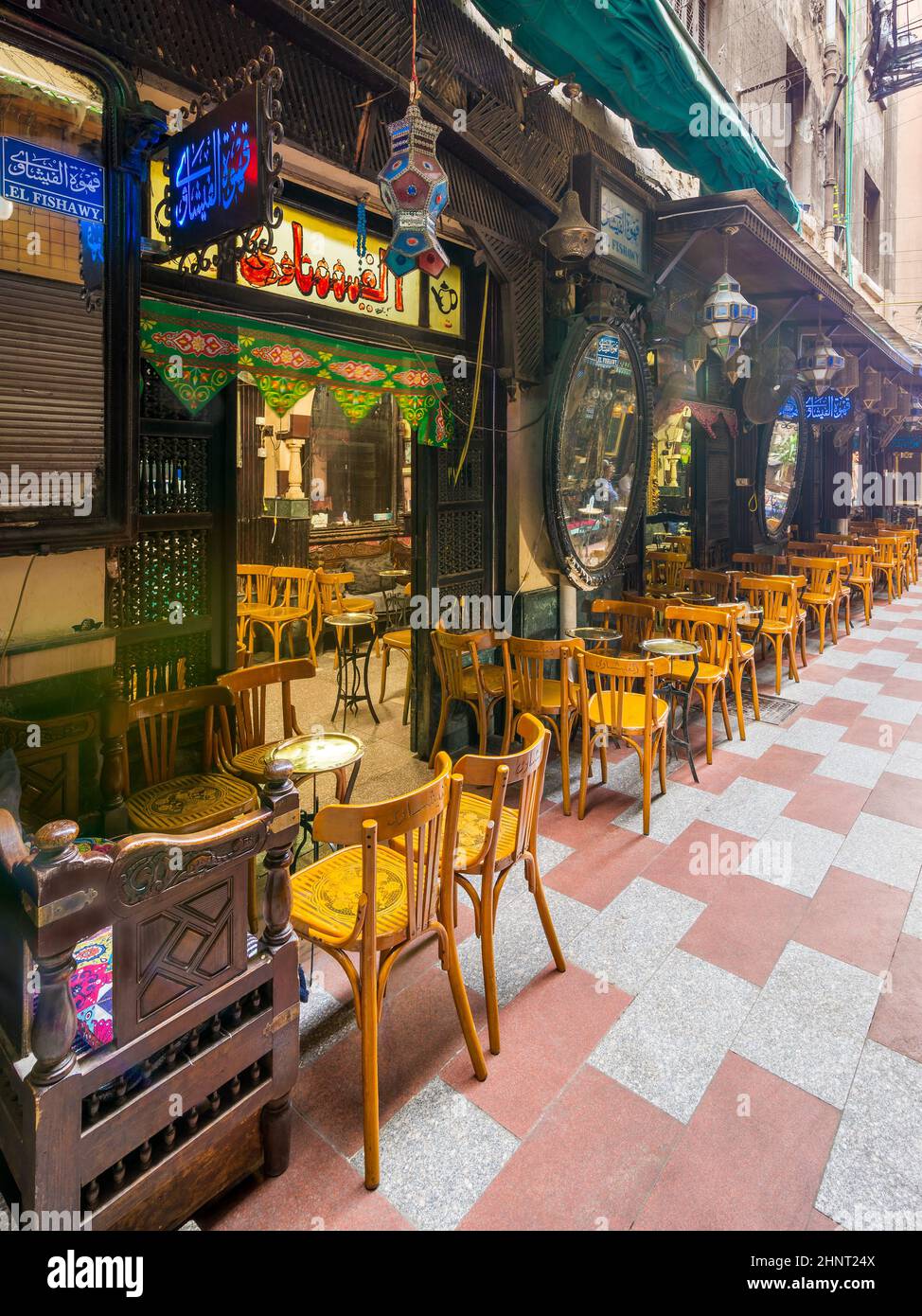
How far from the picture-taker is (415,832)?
7.78ft

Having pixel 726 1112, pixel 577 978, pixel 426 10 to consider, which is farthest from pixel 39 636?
pixel 426 10

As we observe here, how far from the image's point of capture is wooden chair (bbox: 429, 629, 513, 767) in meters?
4.68

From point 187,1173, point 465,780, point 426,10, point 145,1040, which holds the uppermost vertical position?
point 426,10

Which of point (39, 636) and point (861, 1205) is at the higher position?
point (39, 636)

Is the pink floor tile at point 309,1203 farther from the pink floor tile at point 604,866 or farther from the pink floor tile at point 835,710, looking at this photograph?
the pink floor tile at point 835,710

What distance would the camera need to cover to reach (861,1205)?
1.97 meters

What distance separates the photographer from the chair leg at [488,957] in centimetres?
253

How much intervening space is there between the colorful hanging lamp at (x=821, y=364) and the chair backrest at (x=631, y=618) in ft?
17.7

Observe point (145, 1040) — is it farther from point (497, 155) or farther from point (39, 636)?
point (497, 155)

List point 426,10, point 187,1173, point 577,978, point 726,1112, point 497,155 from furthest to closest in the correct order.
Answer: point 497,155
point 426,10
point 577,978
point 726,1112
point 187,1173

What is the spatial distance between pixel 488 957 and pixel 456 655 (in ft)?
8.29

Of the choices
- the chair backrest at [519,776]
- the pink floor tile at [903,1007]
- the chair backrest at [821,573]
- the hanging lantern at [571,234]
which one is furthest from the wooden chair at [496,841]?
the chair backrest at [821,573]

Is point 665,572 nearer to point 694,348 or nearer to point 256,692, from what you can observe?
point 694,348
